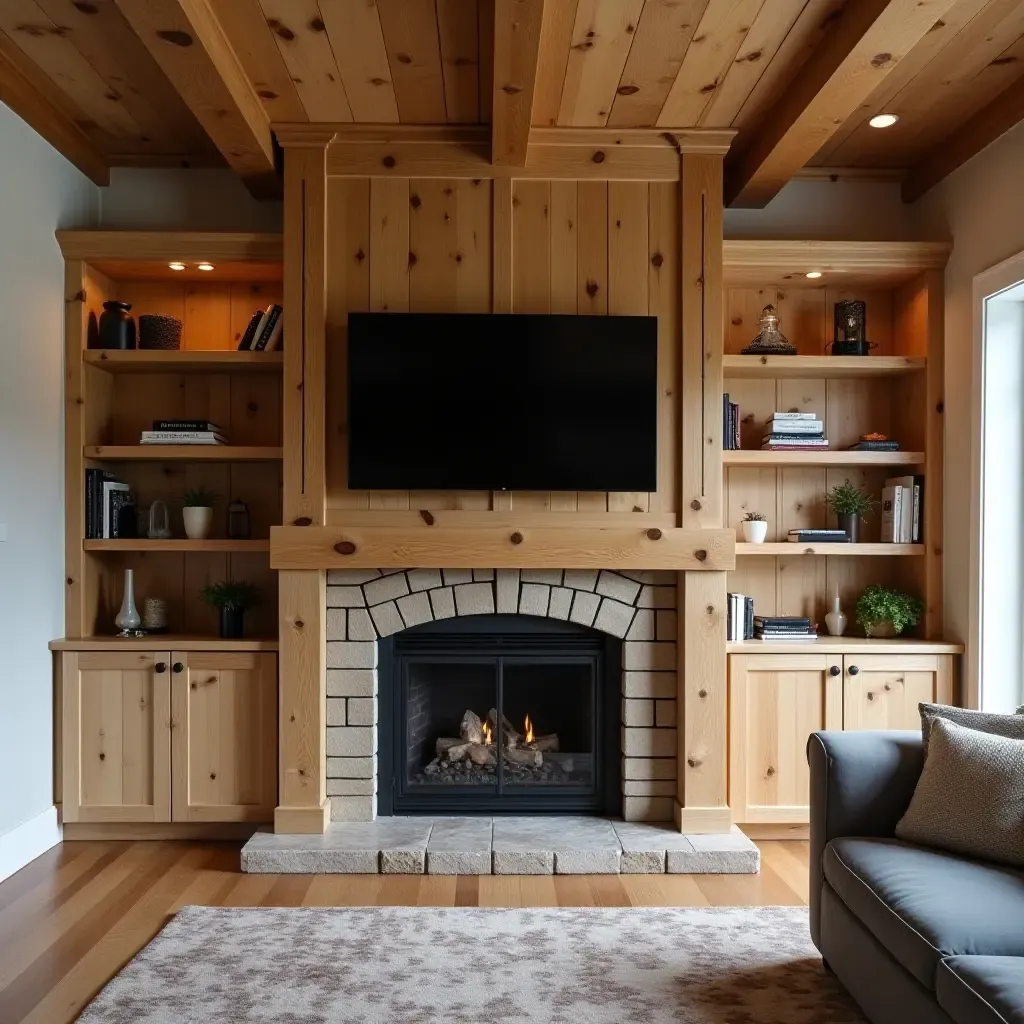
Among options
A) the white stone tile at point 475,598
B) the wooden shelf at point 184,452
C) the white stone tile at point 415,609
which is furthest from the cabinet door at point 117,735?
the white stone tile at point 475,598

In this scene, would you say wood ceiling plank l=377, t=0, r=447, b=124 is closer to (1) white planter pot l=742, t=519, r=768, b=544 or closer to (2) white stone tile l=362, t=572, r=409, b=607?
(2) white stone tile l=362, t=572, r=409, b=607

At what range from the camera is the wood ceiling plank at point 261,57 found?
292 centimetres

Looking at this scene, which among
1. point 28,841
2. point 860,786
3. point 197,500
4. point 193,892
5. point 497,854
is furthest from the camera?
point 197,500

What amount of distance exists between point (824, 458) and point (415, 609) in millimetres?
1762

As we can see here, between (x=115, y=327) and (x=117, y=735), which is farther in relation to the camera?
(x=115, y=327)

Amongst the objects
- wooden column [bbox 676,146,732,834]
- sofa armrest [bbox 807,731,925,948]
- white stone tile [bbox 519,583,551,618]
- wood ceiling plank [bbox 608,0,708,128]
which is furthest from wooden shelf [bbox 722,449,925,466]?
sofa armrest [bbox 807,731,925,948]

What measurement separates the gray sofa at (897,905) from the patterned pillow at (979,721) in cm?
6

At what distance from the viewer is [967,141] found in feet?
12.6

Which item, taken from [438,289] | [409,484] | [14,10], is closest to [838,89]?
[438,289]

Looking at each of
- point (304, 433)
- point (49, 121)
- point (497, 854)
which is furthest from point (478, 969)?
point (49, 121)

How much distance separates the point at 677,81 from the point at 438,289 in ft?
3.70

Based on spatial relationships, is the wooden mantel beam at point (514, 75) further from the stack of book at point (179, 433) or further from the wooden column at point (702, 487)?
the stack of book at point (179, 433)

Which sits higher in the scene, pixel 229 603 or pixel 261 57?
pixel 261 57

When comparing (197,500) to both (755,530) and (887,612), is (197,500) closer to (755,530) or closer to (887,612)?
(755,530)
